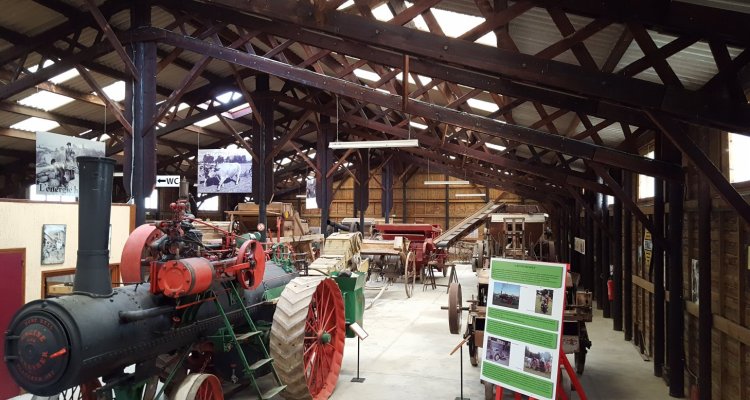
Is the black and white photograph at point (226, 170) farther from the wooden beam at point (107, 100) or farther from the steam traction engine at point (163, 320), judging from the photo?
the steam traction engine at point (163, 320)

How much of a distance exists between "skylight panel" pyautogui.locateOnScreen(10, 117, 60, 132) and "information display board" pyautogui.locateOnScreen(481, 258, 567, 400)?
16.6 metres

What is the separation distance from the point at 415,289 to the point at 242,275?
1185cm

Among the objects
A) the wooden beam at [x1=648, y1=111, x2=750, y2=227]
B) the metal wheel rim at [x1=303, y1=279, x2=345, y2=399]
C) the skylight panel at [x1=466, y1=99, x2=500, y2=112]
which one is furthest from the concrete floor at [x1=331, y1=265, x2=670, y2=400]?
the skylight panel at [x1=466, y1=99, x2=500, y2=112]

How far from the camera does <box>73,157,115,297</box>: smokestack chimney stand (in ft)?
12.6

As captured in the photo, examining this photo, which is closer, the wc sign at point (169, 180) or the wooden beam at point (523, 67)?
the wooden beam at point (523, 67)

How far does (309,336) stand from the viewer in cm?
627

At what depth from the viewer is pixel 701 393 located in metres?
5.75

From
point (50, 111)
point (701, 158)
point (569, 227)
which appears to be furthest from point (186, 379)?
point (569, 227)

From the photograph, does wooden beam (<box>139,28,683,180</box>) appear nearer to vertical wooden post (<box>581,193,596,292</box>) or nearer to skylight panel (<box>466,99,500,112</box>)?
skylight panel (<box>466,99,500,112</box>)

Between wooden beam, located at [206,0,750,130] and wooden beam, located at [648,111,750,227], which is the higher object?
wooden beam, located at [206,0,750,130]

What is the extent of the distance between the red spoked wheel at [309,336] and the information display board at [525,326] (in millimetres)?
1939

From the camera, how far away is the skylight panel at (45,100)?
47.3ft

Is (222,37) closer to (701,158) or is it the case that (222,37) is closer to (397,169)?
(701,158)

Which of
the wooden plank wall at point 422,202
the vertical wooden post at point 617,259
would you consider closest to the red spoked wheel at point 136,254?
the vertical wooden post at point 617,259
